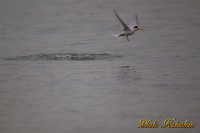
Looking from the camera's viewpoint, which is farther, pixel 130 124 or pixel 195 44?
pixel 195 44

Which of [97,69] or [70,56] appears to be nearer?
[97,69]

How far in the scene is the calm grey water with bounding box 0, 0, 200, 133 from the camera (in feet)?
37.6

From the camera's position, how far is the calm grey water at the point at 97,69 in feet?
37.6

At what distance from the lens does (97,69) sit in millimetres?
15047

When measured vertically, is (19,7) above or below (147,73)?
above

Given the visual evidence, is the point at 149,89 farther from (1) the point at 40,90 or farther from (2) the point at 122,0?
(2) the point at 122,0

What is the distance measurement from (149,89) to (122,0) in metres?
11.7

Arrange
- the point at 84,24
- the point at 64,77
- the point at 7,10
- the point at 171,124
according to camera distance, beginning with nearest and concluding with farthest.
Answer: the point at 171,124 < the point at 64,77 < the point at 84,24 < the point at 7,10

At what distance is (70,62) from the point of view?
52.3ft

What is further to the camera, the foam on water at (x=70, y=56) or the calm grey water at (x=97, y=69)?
the foam on water at (x=70, y=56)

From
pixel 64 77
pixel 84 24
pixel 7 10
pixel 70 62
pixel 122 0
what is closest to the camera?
pixel 64 77

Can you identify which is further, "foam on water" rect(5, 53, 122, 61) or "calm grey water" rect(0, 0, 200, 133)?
"foam on water" rect(5, 53, 122, 61)

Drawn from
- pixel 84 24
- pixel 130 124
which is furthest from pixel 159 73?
pixel 84 24

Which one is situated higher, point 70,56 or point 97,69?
point 70,56
